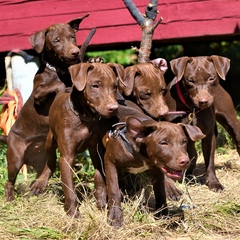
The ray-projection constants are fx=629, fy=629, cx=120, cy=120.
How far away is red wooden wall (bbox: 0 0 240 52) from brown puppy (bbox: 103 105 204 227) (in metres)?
3.55

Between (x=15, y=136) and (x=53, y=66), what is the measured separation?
0.96m

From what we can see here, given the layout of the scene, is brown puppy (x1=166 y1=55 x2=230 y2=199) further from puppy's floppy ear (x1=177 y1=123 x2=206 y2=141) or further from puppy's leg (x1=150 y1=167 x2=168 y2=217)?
puppy's floppy ear (x1=177 y1=123 x2=206 y2=141)

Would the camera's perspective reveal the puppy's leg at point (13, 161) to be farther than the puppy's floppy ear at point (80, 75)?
Yes

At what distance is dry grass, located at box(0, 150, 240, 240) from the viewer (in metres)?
5.51

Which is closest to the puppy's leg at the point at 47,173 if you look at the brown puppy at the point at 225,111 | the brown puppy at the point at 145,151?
the brown puppy at the point at 145,151

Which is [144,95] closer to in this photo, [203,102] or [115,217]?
[203,102]

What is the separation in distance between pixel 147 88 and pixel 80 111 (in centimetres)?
86

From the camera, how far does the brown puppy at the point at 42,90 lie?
714 centimetres

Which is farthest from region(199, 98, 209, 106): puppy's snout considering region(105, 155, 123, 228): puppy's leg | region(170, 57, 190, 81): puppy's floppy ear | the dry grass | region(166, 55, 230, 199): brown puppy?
region(105, 155, 123, 228): puppy's leg

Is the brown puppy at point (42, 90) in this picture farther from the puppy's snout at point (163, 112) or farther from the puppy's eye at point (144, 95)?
the puppy's snout at point (163, 112)

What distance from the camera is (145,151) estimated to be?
5.61m

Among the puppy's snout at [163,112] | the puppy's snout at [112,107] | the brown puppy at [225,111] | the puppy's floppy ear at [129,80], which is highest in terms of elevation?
the puppy's snout at [112,107]

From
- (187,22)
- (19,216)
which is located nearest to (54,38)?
(19,216)

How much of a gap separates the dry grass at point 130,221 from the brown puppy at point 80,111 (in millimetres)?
267
